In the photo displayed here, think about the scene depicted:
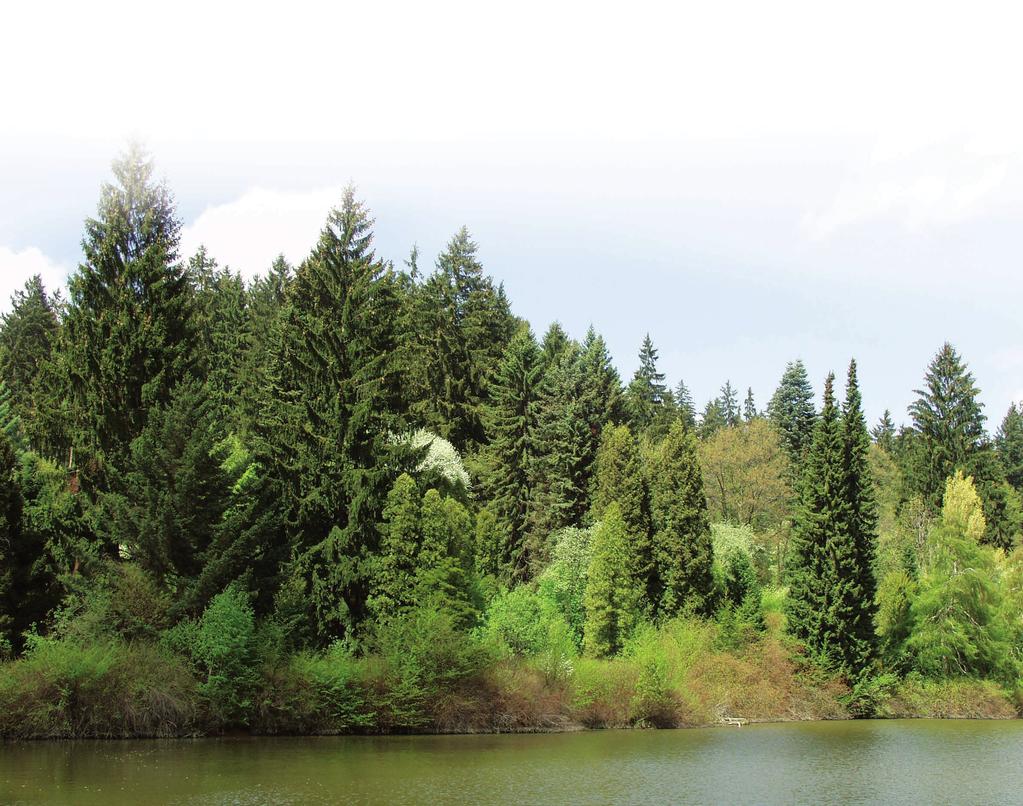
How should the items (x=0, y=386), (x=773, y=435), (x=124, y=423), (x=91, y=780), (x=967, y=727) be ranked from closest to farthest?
1. (x=91, y=780)
2. (x=124, y=423)
3. (x=967, y=727)
4. (x=0, y=386)
5. (x=773, y=435)

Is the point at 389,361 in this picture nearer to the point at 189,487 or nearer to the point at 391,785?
the point at 189,487

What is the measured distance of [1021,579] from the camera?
63.8 meters

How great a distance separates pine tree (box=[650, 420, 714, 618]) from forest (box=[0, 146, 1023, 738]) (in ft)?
0.55

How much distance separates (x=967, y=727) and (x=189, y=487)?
41.2 meters

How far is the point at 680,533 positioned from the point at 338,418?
73.6 feet

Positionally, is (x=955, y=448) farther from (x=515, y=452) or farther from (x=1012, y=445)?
(x=1012, y=445)

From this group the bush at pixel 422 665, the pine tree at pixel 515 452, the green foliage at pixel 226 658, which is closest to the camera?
the green foliage at pixel 226 658

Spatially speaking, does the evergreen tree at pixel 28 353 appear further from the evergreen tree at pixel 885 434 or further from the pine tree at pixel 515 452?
the evergreen tree at pixel 885 434

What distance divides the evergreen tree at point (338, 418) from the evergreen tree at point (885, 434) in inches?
3715

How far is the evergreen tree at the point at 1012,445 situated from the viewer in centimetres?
12388

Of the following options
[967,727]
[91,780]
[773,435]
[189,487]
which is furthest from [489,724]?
[773,435]

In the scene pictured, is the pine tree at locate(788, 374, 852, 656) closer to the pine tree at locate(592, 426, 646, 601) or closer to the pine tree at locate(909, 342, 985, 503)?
the pine tree at locate(592, 426, 646, 601)

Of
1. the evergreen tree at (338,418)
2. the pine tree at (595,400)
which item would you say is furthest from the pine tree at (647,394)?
the evergreen tree at (338,418)

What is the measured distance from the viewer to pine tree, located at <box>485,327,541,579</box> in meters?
67.0
